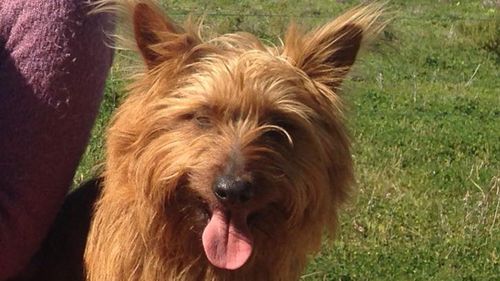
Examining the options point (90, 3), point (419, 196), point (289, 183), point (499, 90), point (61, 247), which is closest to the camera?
point (289, 183)

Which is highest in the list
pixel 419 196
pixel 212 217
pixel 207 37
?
pixel 207 37

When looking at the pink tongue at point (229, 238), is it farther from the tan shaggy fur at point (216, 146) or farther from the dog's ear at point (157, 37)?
the dog's ear at point (157, 37)

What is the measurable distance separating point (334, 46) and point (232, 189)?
896mm

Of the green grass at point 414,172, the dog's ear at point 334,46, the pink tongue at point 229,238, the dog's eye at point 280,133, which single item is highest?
→ the dog's ear at point 334,46

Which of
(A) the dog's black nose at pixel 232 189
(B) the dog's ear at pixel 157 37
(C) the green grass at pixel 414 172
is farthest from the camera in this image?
(C) the green grass at pixel 414 172

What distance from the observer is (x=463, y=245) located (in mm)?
6172

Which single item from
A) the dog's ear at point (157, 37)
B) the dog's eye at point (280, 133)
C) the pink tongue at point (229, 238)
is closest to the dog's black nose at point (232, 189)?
the pink tongue at point (229, 238)

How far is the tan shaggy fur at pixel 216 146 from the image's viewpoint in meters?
4.02

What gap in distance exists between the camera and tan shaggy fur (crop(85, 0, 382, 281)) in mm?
4020

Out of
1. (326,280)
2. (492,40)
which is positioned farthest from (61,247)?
(492,40)

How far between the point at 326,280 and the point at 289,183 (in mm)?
1895

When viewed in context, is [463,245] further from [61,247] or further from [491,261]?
[61,247]

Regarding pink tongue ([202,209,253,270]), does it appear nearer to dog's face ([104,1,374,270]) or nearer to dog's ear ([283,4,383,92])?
dog's face ([104,1,374,270])

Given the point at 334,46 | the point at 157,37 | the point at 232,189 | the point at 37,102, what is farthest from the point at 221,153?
the point at 37,102
